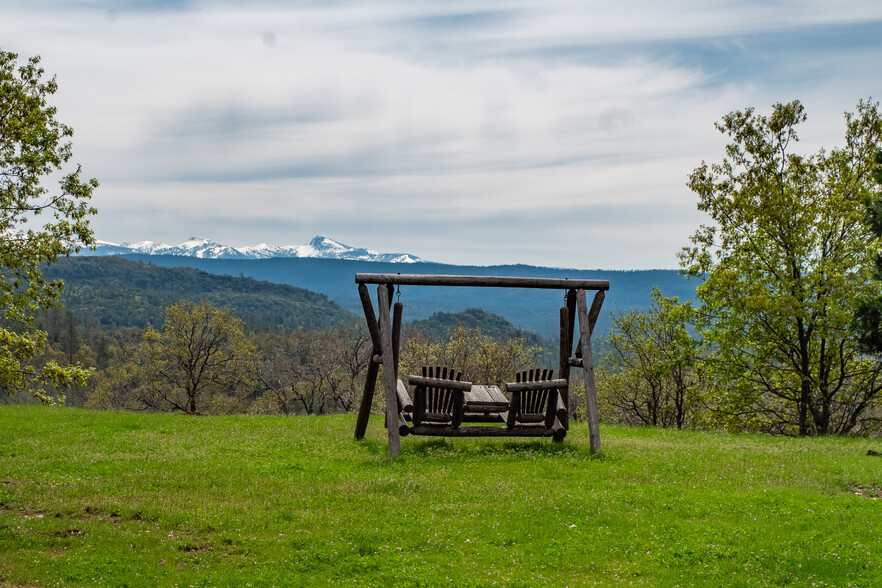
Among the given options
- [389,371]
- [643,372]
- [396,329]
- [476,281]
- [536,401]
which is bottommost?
[643,372]

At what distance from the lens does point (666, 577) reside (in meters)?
8.29

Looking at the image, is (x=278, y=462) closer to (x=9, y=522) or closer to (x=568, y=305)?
(x=9, y=522)

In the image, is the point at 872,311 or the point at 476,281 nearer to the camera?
the point at 872,311

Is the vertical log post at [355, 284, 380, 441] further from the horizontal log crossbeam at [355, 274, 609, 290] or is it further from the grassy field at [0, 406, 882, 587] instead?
the grassy field at [0, 406, 882, 587]

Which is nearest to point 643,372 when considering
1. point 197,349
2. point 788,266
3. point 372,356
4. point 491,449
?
point 788,266

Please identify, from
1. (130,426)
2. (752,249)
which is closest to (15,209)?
(130,426)

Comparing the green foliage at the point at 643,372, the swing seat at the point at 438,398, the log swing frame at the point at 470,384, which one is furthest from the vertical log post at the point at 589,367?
the green foliage at the point at 643,372

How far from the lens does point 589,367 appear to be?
16.9 metres

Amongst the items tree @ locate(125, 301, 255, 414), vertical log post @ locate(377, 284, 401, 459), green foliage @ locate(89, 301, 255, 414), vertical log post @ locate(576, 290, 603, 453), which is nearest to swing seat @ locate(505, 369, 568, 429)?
vertical log post @ locate(576, 290, 603, 453)

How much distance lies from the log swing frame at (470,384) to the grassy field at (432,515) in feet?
2.08

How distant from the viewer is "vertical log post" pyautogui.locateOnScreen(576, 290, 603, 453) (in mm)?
16375

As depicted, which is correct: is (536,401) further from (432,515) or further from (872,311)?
(872,311)

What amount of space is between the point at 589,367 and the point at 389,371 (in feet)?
16.8

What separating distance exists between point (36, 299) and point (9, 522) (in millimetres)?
9044
